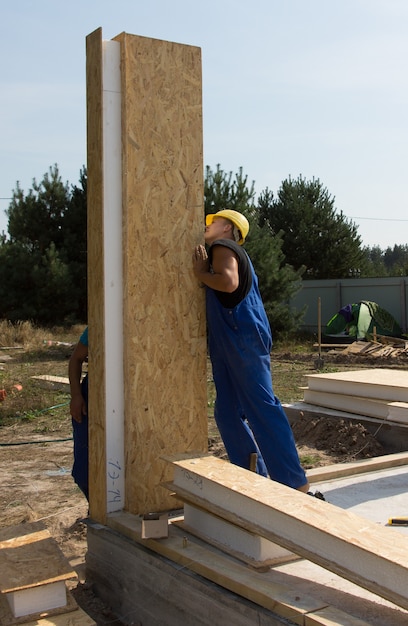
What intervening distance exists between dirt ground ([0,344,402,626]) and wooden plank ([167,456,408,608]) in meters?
0.91

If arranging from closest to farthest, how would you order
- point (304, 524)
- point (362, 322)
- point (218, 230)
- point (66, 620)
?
point (304, 524) → point (66, 620) → point (218, 230) → point (362, 322)

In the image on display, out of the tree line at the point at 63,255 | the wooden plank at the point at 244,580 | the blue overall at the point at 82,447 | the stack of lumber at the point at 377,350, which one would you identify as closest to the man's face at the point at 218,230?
the blue overall at the point at 82,447

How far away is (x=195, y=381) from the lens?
4090 millimetres

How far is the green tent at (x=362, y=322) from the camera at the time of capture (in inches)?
922

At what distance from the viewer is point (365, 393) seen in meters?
6.91

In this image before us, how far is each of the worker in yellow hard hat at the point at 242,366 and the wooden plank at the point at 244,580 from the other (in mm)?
681

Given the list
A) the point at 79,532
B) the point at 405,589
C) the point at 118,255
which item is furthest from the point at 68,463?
the point at 405,589

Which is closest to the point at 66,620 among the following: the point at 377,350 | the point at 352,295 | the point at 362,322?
the point at 377,350

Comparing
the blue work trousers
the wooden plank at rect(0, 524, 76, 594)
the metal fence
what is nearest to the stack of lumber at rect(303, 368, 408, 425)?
the blue work trousers

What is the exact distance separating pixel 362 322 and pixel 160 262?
20.5 meters

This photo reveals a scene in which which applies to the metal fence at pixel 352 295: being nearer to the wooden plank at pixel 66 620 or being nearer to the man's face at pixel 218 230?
the man's face at pixel 218 230

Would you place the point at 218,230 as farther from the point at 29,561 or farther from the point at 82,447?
the point at 29,561

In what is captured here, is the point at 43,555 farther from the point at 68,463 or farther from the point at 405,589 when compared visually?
the point at 68,463

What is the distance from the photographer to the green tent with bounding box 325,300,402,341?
23.4 metres
